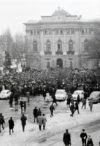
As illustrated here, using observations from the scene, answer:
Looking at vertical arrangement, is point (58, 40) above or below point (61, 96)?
above

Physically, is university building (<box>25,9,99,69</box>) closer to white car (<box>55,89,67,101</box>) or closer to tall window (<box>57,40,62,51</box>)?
tall window (<box>57,40,62,51</box>)

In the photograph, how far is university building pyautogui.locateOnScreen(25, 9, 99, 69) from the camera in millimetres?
99062

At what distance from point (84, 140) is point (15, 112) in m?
12.3

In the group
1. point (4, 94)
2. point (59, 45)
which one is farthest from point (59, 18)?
point (4, 94)

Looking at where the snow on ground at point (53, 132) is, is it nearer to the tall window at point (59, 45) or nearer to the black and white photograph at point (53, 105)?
the black and white photograph at point (53, 105)

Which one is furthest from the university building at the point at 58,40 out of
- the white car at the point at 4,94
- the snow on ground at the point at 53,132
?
the snow on ground at the point at 53,132

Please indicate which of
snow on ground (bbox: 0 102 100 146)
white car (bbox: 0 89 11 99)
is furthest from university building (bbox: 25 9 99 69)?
snow on ground (bbox: 0 102 100 146)

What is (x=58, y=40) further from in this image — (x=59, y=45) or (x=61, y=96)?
(x=61, y=96)

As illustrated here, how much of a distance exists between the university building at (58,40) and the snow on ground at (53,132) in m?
66.5

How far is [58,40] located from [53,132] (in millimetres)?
75223

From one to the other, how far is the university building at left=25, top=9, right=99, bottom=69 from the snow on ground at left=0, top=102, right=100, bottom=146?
6647cm

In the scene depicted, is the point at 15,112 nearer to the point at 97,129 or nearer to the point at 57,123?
the point at 57,123

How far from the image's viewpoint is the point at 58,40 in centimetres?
10150

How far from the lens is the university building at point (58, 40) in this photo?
99.1m
